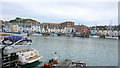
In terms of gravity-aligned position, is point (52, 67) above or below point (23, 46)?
below

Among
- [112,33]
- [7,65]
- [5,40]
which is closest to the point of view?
[7,65]

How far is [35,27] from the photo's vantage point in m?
143

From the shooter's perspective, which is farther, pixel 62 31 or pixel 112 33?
pixel 62 31

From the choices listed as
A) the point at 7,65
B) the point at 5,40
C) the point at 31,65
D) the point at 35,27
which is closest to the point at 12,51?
the point at 7,65

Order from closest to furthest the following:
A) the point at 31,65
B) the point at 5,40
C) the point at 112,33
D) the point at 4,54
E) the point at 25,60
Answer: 1. the point at 4,54
2. the point at 25,60
3. the point at 31,65
4. the point at 5,40
5. the point at 112,33

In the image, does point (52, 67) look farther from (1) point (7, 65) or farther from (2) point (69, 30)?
(2) point (69, 30)

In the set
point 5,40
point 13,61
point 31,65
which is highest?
point 5,40

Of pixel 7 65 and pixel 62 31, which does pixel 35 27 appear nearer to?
pixel 62 31

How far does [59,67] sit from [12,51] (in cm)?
543

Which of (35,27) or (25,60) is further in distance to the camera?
(35,27)

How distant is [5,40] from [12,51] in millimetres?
4400

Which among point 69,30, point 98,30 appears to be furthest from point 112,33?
point 69,30

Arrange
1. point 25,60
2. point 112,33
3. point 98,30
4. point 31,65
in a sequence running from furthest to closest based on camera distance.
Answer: point 98,30
point 112,33
point 31,65
point 25,60

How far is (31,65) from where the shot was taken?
17.2 metres
